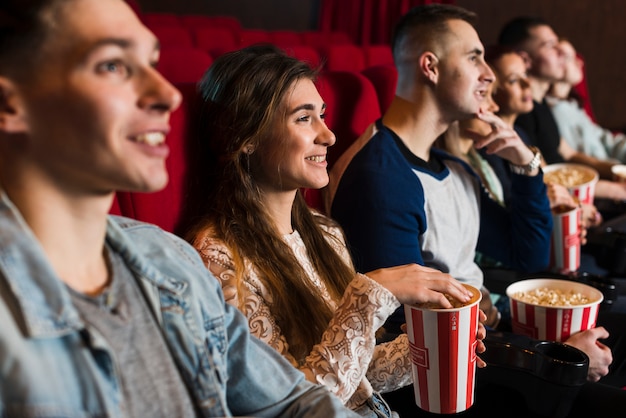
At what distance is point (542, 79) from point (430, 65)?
4.62 ft

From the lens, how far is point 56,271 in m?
0.69

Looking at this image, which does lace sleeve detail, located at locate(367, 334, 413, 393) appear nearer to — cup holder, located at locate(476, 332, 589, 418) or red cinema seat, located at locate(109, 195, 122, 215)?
cup holder, located at locate(476, 332, 589, 418)

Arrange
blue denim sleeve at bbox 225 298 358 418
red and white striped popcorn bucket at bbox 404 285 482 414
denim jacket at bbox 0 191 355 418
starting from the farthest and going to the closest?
1. red and white striped popcorn bucket at bbox 404 285 482 414
2. blue denim sleeve at bbox 225 298 358 418
3. denim jacket at bbox 0 191 355 418

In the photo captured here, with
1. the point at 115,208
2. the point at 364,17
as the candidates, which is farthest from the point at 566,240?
the point at 364,17

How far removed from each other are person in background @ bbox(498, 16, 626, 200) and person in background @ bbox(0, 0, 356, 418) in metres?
2.28

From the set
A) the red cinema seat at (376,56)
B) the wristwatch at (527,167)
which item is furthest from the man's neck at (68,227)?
the red cinema seat at (376,56)

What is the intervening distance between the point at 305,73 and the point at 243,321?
0.58 m

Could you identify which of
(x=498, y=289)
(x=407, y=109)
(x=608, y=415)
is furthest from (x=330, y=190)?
(x=608, y=415)

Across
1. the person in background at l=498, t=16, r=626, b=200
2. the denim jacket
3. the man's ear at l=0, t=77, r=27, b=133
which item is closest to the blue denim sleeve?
the denim jacket

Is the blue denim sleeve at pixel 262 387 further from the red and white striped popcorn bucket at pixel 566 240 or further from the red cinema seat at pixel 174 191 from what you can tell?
the red and white striped popcorn bucket at pixel 566 240

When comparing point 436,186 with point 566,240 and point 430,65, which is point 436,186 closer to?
point 430,65

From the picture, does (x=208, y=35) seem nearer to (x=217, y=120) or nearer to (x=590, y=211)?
(x=590, y=211)

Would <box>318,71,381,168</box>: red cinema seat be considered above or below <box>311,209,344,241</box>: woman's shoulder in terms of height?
above

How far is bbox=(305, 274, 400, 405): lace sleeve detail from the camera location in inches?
40.8
